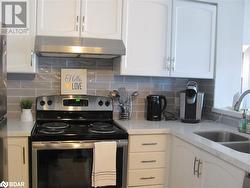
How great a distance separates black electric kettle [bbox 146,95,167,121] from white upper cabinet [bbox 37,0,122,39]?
2.32ft

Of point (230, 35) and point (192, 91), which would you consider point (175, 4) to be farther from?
point (192, 91)

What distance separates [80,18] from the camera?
7.64 ft

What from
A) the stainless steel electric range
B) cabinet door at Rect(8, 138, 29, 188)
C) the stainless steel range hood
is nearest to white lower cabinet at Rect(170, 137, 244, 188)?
the stainless steel electric range

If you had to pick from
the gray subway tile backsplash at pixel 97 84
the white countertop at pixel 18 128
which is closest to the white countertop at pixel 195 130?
the gray subway tile backsplash at pixel 97 84

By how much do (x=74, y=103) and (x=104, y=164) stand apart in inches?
29.6

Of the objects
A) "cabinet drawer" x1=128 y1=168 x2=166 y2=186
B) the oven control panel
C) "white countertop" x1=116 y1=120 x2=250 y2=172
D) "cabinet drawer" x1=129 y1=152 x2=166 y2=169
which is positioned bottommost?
"cabinet drawer" x1=128 y1=168 x2=166 y2=186

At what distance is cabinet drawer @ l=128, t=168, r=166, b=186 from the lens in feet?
7.45

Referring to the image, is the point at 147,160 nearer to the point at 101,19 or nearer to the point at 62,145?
the point at 62,145

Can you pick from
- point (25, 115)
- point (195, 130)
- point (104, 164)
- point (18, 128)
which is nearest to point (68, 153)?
point (104, 164)

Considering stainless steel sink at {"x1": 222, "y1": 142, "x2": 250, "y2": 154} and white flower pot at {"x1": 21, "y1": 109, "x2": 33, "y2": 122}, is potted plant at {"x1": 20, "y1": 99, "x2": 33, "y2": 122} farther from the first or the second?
stainless steel sink at {"x1": 222, "y1": 142, "x2": 250, "y2": 154}

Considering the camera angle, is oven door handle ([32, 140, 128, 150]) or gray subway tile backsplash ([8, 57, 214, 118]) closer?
oven door handle ([32, 140, 128, 150])

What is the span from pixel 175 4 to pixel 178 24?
19 centimetres

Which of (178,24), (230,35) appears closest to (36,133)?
(178,24)

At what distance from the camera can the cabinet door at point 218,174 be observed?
1442 millimetres
